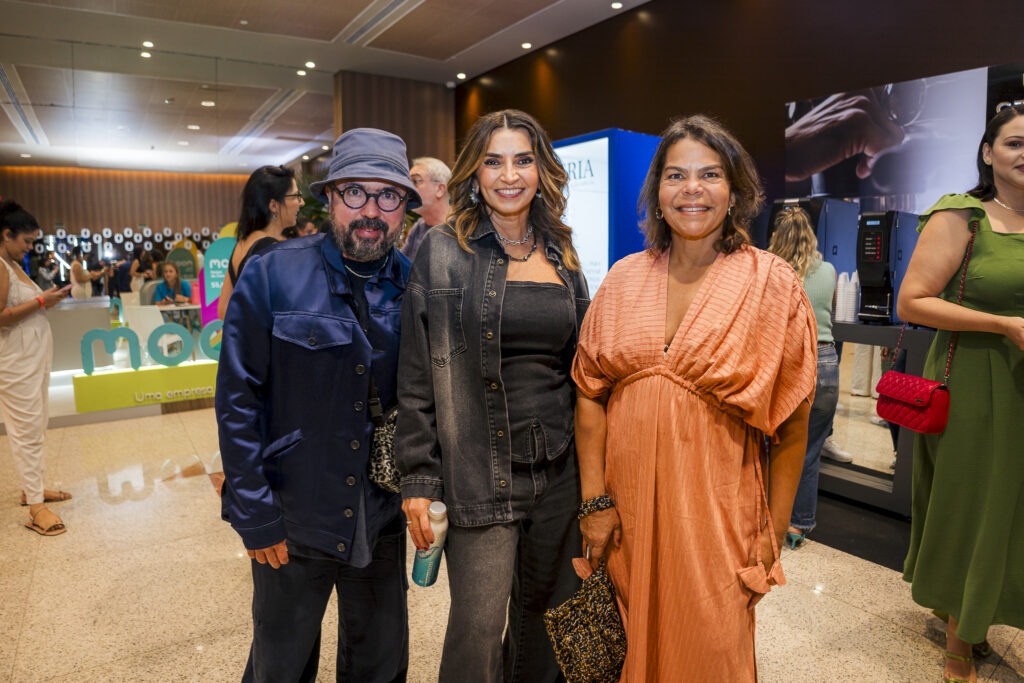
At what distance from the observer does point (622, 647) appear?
1.48m

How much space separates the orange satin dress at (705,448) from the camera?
52.3 inches

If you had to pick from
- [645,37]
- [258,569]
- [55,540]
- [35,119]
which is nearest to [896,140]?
[645,37]

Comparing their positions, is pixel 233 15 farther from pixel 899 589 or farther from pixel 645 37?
pixel 899 589

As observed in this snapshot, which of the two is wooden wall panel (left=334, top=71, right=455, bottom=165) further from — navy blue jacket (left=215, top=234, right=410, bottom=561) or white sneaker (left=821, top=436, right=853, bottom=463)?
navy blue jacket (left=215, top=234, right=410, bottom=561)

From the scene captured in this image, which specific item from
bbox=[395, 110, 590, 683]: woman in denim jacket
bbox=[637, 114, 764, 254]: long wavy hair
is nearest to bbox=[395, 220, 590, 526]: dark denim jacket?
bbox=[395, 110, 590, 683]: woman in denim jacket

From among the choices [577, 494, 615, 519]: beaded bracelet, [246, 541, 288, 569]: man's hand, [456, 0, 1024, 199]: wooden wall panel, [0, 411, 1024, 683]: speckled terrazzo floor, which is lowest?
[0, 411, 1024, 683]: speckled terrazzo floor

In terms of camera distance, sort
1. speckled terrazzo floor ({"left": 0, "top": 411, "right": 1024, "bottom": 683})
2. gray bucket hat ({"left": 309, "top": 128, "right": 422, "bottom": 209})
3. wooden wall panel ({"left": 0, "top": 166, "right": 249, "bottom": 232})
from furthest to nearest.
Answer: wooden wall panel ({"left": 0, "top": 166, "right": 249, "bottom": 232}) → speckled terrazzo floor ({"left": 0, "top": 411, "right": 1024, "bottom": 683}) → gray bucket hat ({"left": 309, "top": 128, "right": 422, "bottom": 209})

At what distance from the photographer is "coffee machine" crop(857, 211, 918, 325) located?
343 centimetres

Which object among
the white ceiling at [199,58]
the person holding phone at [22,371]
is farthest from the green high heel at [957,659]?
the white ceiling at [199,58]

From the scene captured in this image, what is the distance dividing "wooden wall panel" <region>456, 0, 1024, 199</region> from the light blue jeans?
229cm

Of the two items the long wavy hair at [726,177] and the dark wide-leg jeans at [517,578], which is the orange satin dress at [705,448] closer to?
the long wavy hair at [726,177]

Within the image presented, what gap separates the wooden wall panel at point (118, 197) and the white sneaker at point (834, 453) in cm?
638

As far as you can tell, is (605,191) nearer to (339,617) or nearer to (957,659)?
(339,617)

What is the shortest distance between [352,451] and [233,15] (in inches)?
235
